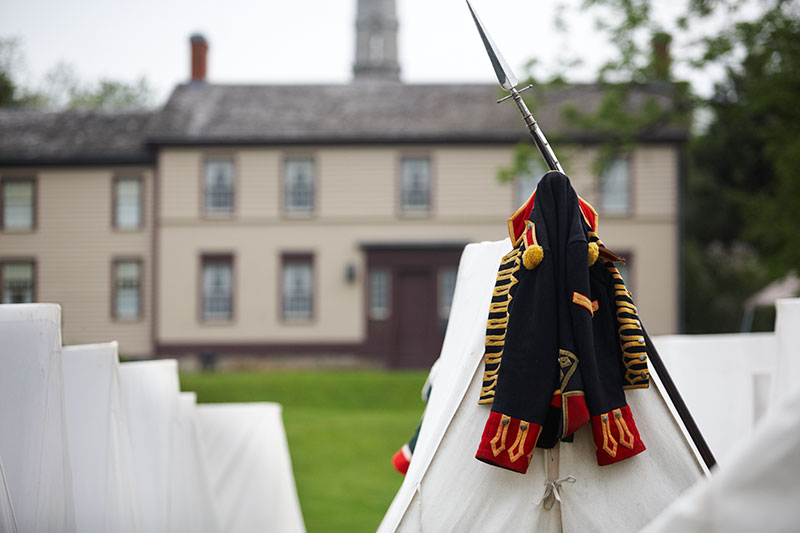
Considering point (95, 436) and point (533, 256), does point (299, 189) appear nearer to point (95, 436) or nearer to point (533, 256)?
point (95, 436)

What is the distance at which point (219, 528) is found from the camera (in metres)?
6.25

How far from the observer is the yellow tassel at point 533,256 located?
314cm

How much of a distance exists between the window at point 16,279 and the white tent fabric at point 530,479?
2028cm

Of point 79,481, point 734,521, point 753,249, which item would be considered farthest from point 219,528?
point 753,249

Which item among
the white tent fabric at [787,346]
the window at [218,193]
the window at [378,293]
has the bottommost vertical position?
the window at [378,293]

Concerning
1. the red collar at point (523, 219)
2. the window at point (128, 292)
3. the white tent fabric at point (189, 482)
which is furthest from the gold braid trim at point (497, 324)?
the window at point (128, 292)

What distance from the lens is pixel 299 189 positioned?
824 inches

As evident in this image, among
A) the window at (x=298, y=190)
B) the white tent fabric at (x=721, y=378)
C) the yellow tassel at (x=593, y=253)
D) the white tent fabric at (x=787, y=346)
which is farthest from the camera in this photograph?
the window at (x=298, y=190)

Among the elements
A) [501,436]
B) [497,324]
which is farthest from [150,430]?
[501,436]

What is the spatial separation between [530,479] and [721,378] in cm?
343

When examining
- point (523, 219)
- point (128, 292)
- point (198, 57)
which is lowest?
point (128, 292)

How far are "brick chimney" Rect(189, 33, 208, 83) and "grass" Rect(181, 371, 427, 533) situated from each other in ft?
30.6

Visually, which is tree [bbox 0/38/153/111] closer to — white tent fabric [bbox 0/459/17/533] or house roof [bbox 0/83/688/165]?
house roof [bbox 0/83/688/165]

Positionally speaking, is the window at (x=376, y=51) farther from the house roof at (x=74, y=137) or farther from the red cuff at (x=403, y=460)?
the red cuff at (x=403, y=460)
